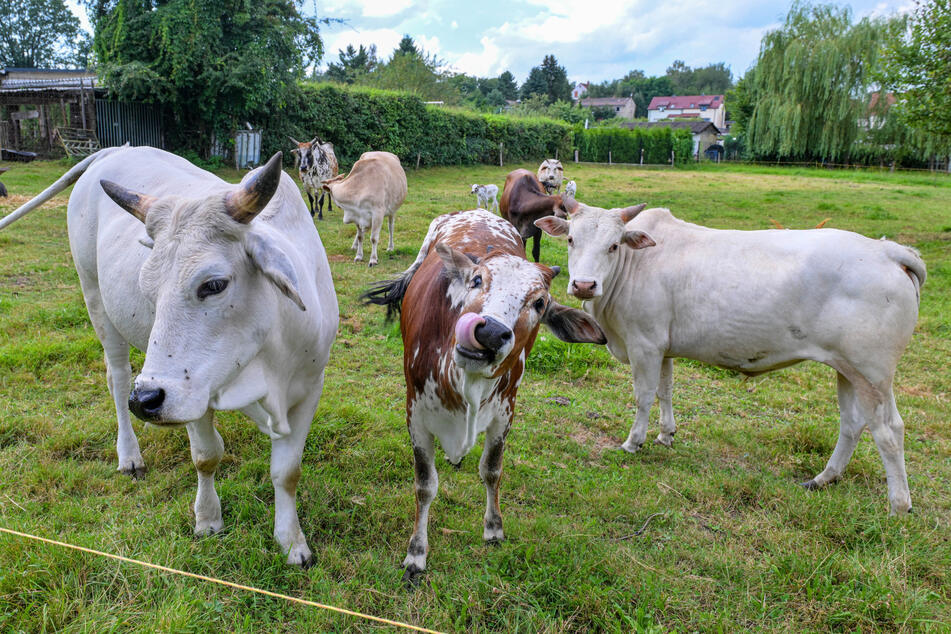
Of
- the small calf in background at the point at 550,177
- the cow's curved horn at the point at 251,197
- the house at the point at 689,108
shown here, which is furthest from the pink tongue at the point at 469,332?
the house at the point at 689,108

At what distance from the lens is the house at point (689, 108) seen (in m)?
101

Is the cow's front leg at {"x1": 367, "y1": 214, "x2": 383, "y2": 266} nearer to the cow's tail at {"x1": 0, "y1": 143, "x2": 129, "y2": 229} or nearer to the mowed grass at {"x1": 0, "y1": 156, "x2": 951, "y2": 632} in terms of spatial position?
the mowed grass at {"x1": 0, "y1": 156, "x2": 951, "y2": 632}

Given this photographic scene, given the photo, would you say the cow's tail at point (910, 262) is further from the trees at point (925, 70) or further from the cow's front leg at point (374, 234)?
the trees at point (925, 70)

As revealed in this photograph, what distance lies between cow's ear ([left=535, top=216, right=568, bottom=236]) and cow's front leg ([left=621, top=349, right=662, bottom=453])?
112cm

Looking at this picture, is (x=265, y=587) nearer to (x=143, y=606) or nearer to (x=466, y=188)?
(x=143, y=606)

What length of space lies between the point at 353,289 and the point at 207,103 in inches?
567

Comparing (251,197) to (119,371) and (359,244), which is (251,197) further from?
(359,244)

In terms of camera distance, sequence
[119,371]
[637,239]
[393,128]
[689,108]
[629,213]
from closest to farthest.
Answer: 1. [119,371]
2. [637,239]
3. [629,213]
4. [393,128]
5. [689,108]

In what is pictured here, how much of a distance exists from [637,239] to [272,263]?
2.88 m

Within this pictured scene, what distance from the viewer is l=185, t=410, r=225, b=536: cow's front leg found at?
9.51ft

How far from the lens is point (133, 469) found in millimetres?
3561

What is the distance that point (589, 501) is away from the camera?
356 centimetres

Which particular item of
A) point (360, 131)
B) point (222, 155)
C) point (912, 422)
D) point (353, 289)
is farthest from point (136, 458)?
point (360, 131)

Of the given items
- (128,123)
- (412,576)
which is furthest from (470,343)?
(128,123)
